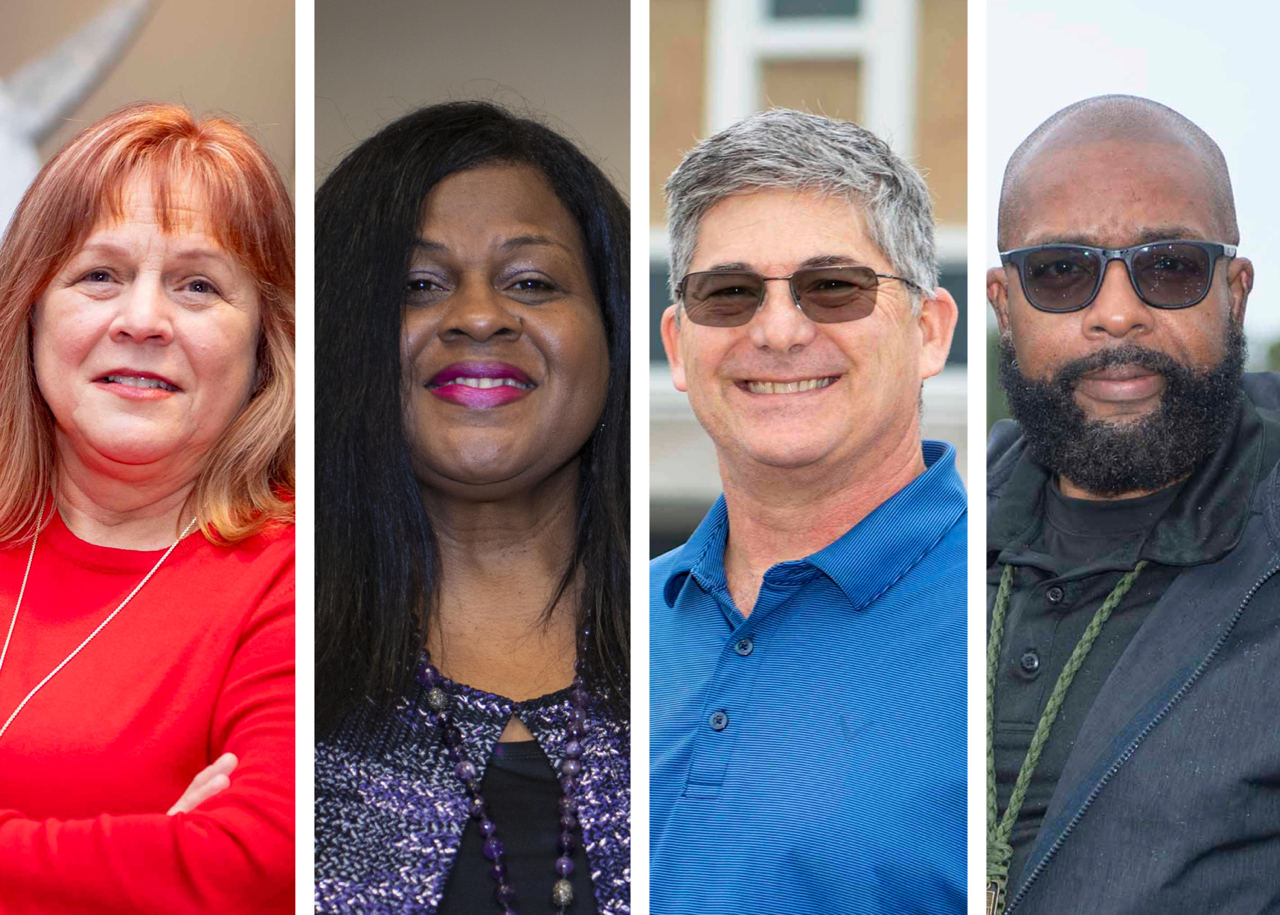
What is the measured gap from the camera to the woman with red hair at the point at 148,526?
240 centimetres

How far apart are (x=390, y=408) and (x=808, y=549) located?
2.67ft

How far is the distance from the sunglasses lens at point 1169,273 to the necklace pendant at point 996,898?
1.06 metres

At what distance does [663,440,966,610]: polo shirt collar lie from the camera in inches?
96.4

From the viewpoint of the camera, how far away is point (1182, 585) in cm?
236

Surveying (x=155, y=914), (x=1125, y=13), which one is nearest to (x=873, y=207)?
(x=1125, y=13)

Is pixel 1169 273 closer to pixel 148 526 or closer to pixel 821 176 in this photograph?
pixel 821 176

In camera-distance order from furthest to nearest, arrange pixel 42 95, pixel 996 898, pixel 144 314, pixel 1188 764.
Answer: pixel 42 95 < pixel 144 314 < pixel 996 898 < pixel 1188 764

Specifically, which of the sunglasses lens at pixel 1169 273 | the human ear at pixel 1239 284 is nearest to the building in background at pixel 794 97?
the sunglasses lens at pixel 1169 273

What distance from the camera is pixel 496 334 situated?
2.50 m

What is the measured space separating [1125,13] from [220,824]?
2212 mm

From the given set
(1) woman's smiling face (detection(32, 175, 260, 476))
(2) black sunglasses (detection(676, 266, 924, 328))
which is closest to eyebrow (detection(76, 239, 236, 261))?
(1) woman's smiling face (detection(32, 175, 260, 476))

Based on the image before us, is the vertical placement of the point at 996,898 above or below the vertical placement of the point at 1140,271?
below

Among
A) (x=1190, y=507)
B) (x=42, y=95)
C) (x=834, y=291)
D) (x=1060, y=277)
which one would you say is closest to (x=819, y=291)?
(x=834, y=291)

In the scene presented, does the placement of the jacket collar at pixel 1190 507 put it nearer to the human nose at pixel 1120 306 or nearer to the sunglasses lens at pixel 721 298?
the human nose at pixel 1120 306
